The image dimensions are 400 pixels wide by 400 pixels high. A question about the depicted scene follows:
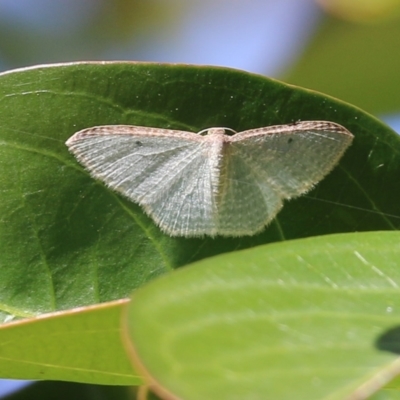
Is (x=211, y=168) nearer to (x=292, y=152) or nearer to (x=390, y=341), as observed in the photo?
(x=292, y=152)

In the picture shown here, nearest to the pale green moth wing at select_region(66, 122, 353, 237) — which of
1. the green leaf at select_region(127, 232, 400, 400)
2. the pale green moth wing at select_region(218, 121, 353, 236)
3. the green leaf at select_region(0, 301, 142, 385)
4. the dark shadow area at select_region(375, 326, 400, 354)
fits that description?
the pale green moth wing at select_region(218, 121, 353, 236)

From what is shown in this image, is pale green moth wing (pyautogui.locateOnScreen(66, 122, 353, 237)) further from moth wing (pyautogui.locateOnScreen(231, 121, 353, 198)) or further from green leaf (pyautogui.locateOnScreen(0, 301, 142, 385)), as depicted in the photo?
green leaf (pyautogui.locateOnScreen(0, 301, 142, 385))

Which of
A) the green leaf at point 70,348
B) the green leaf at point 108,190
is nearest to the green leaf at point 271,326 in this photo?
the green leaf at point 70,348

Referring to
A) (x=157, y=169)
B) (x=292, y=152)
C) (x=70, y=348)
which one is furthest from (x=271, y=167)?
(x=70, y=348)

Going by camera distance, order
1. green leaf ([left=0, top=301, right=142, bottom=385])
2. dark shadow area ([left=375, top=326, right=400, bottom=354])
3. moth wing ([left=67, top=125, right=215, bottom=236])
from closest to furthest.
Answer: dark shadow area ([left=375, top=326, right=400, bottom=354]) → green leaf ([left=0, top=301, right=142, bottom=385]) → moth wing ([left=67, top=125, right=215, bottom=236])

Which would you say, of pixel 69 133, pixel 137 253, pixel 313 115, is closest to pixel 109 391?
pixel 137 253

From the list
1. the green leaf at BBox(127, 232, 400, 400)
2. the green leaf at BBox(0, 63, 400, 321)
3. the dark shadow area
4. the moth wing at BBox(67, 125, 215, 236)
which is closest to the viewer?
the green leaf at BBox(127, 232, 400, 400)

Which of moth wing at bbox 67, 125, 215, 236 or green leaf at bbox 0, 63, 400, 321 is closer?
green leaf at bbox 0, 63, 400, 321

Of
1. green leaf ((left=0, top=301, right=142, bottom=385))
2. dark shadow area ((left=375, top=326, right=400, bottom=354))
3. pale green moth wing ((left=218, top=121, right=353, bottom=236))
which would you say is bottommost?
green leaf ((left=0, top=301, right=142, bottom=385))
